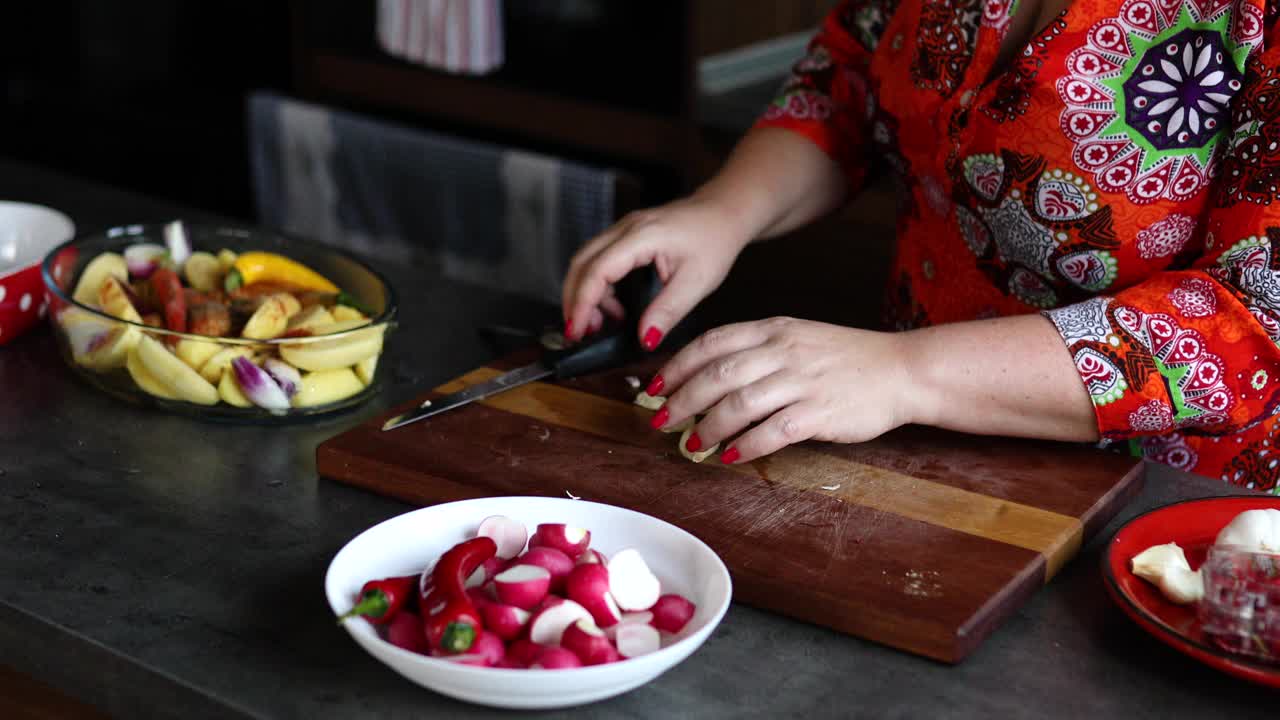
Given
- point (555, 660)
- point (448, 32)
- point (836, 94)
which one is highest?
point (836, 94)

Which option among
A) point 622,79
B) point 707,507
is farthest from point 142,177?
point 707,507

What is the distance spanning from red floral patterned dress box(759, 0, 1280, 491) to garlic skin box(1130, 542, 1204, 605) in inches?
7.2

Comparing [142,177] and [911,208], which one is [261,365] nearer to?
[911,208]

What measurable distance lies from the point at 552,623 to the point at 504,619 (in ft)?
0.09

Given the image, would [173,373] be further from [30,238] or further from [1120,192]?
[1120,192]

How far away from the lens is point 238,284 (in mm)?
1318

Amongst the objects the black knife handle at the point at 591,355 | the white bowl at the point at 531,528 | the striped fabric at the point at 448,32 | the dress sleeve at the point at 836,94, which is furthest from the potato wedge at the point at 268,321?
the striped fabric at the point at 448,32

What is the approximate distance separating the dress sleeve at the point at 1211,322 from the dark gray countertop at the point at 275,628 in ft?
0.32

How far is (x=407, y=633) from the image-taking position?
0.79 m

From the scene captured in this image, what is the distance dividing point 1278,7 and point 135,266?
1092mm

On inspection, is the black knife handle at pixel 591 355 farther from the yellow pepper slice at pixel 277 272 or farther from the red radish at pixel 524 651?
the red radish at pixel 524 651

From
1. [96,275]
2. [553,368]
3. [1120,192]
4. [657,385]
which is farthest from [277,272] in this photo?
[1120,192]

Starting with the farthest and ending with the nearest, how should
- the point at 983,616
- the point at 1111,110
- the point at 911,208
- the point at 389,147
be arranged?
the point at 389,147, the point at 911,208, the point at 1111,110, the point at 983,616

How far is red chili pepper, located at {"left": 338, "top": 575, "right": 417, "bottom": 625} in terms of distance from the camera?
0.78 m
